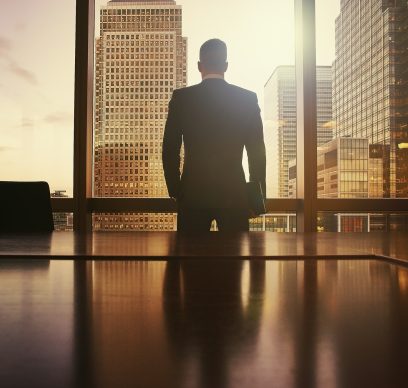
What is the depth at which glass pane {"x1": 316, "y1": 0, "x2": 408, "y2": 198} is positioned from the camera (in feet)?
13.4

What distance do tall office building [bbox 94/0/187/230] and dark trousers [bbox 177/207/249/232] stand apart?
170 cm

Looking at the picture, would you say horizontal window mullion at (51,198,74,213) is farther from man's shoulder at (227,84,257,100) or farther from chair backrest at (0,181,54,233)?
man's shoulder at (227,84,257,100)

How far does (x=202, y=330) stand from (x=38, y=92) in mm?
4163

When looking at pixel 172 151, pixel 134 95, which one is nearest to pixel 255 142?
pixel 172 151

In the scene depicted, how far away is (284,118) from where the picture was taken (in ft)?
13.5

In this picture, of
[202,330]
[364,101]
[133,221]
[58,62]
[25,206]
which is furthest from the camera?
[364,101]

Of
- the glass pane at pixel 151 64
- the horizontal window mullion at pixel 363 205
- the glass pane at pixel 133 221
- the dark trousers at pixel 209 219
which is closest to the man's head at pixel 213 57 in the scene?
the dark trousers at pixel 209 219

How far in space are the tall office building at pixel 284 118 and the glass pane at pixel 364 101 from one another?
11 centimetres

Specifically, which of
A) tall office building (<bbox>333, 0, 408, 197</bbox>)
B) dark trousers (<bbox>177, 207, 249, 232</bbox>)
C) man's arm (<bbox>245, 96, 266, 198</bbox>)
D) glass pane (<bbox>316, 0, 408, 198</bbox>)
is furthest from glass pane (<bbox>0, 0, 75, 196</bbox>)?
tall office building (<bbox>333, 0, 408, 197</bbox>)

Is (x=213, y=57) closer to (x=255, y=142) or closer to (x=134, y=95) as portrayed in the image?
(x=255, y=142)

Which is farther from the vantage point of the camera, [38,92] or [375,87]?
[375,87]

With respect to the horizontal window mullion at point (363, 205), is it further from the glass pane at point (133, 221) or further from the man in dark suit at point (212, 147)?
the man in dark suit at point (212, 147)

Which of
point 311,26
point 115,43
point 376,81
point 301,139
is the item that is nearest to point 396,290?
point 301,139

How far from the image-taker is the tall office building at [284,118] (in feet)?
13.0
